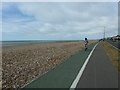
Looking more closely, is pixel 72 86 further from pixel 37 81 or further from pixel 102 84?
pixel 37 81

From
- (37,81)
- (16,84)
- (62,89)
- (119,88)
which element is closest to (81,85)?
(62,89)

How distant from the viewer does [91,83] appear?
6.57m

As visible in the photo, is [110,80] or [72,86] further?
[110,80]

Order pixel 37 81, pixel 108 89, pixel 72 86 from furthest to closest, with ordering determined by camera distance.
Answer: pixel 37 81 < pixel 72 86 < pixel 108 89

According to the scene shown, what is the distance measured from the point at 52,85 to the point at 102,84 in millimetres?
1930

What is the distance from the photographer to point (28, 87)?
6.16 metres

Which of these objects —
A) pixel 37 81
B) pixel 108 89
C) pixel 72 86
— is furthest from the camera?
pixel 37 81

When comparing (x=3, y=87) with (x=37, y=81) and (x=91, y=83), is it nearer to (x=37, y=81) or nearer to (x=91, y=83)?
(x=37, y=81)

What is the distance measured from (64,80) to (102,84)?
64.9 inches

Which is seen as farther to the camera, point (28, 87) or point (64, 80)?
point (64, 80)

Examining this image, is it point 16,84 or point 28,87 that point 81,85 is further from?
point 16,84

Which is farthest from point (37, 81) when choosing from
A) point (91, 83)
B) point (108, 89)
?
point (108, 89)

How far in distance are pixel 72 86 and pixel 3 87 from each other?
3.05 m

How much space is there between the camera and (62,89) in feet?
19.6
